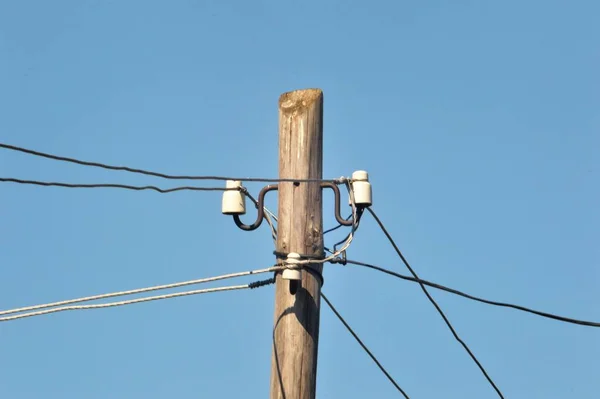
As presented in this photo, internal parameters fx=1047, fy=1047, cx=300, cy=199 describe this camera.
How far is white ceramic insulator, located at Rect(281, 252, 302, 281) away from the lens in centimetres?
659

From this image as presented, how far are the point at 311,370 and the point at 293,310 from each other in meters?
0.39

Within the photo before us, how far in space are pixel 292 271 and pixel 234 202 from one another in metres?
0.77

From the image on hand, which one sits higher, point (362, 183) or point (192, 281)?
point (362, 183)

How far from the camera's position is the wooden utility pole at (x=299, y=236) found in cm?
656

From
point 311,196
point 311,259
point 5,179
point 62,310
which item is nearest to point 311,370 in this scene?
point 311,259

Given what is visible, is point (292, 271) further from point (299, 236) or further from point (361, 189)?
point (361, 189)

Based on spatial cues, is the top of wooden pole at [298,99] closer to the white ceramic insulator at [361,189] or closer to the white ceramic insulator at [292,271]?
the white ceramic insulator at [361,189]

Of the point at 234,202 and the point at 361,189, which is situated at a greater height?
the point at 361,189

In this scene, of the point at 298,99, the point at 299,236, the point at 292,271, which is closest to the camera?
the point at 292,271

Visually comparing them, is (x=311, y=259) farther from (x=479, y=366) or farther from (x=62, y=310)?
(x=479, y=366)

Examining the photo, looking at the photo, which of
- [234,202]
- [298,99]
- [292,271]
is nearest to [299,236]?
[292,271]

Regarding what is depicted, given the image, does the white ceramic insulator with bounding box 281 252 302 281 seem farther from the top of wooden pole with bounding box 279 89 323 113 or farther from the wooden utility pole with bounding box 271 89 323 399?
the top of wooden pole with bounding box 279 89 323 113

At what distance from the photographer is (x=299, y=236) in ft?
22.2

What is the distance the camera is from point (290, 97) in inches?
278
